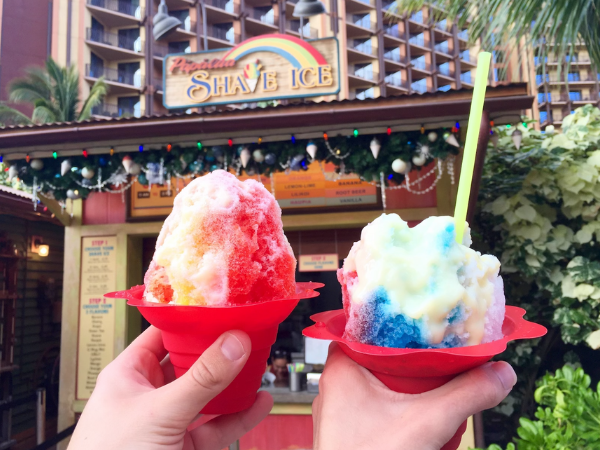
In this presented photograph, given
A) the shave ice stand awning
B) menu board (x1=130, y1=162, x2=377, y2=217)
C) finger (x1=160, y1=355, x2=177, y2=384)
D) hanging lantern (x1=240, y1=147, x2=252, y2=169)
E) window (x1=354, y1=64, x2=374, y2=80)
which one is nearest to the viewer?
finger (x1=160, y1=355, x2=177, y2=384)

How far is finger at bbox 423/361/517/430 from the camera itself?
105 cm

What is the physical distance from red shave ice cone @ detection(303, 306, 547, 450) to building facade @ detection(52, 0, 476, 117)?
65.5ft

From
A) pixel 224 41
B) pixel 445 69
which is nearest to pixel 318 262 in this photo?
pixel 224 41

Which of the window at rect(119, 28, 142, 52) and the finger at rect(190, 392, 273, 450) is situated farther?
the window at rect(119, 28, 142, 52)

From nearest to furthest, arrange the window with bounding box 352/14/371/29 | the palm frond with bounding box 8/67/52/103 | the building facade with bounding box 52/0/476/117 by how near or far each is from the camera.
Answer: the palm frond with bounding box 8/67/52/103
the building facade with bounding box 52/0/476/117
the window with bounding box 352/14/371/29

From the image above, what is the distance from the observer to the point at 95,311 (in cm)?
545

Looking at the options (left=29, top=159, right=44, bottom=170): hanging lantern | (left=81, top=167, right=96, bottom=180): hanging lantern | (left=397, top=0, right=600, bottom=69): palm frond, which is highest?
(left=397, top=0, right=600, bottom=69): palm frond

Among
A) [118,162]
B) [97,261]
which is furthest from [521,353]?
[97,261]

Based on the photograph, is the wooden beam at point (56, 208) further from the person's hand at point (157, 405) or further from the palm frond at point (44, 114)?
the palm frond at point (44, 114)

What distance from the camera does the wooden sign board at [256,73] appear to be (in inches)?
188

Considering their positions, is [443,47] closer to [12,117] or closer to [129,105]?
[129,105]

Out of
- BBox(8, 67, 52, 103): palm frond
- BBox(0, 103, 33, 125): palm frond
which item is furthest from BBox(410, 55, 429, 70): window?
BBox(0, 103, 33, 125): palm frond

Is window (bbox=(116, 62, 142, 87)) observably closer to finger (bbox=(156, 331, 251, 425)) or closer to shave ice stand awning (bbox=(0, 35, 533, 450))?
shave ice stand awning (bbox=(0, 35, 533, 450))

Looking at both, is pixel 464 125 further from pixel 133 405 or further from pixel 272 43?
pixel 133 405
